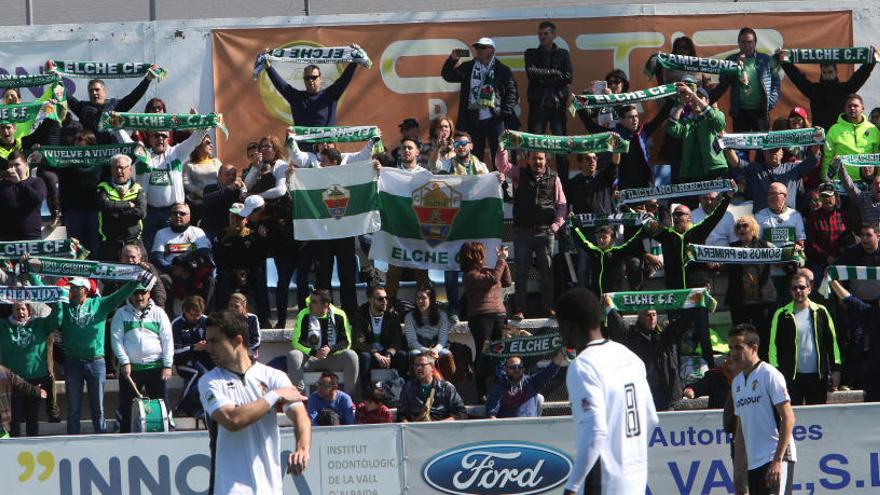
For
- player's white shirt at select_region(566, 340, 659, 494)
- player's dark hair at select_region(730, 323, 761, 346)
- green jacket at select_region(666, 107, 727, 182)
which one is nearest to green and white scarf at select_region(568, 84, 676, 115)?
green jacket at select_region(666, 107, 727, 182)

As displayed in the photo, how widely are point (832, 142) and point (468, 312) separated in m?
5.18

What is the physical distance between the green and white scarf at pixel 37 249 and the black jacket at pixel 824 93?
884cm

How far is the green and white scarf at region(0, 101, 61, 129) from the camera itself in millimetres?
16875

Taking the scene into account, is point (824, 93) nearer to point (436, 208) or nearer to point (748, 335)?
point (436, 208)

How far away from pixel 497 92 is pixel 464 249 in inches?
114

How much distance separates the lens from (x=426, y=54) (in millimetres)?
19969

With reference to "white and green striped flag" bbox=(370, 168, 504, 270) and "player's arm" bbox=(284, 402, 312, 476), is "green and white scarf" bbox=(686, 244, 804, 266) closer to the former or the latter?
"white and green striped flag" bbox=(370, 168, 504, 270)

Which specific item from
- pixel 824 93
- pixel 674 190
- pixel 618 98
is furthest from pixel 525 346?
pixel 824 93

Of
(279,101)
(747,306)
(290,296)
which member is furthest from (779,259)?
(279,101)

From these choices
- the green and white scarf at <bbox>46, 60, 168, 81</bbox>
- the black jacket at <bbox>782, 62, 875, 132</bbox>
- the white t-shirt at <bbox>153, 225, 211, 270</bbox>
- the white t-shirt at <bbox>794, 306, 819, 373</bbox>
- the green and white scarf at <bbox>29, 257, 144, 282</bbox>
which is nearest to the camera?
the white t-shirt at <bbox>794, 306, 819, 373</bbox>

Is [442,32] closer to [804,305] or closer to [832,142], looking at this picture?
[832,142]

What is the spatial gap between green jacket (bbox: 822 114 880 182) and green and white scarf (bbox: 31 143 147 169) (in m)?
7.82

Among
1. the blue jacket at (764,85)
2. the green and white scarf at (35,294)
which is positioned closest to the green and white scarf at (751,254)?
the blue jacket at (764,85)

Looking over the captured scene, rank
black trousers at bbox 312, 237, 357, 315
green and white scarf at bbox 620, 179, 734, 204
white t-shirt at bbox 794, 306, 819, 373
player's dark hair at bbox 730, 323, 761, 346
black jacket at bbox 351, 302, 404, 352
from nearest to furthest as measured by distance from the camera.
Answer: player's dark hair at bbox 730, 323, 761, 346, white t-shirt at bbox 794, 306, 819, 373, black jacket at bbox 351, 302, 404, 352, green and white scarf at bbox 620, 179, 734, 204, black trousers at bbox 312, 237, 357, 315
